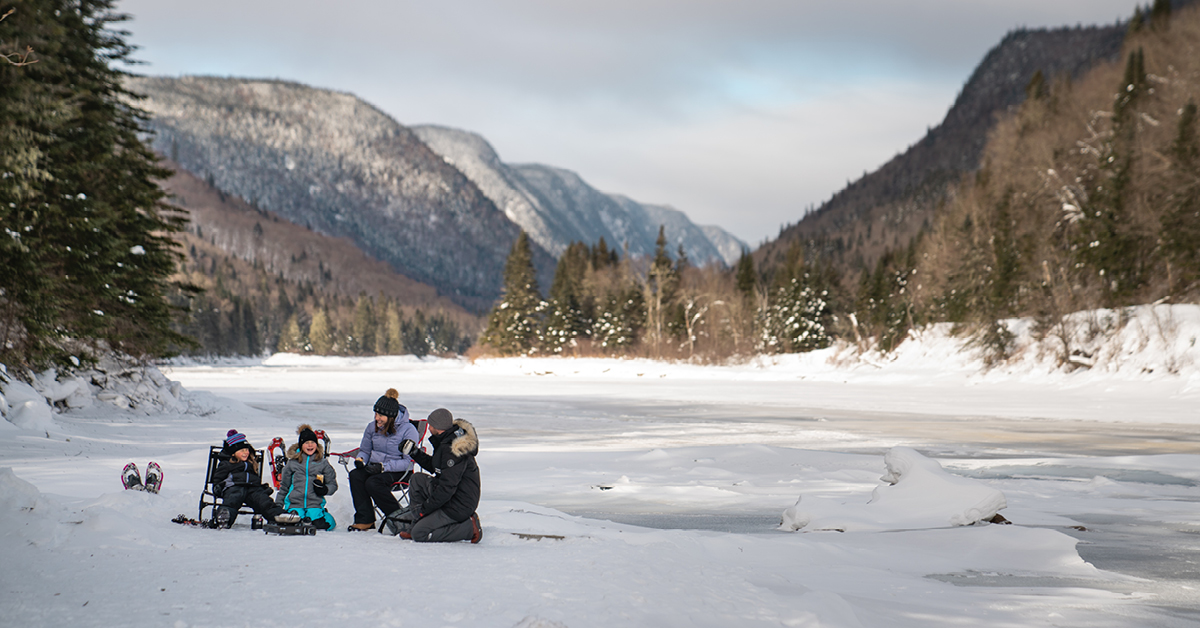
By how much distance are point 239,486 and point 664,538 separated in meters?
4.07

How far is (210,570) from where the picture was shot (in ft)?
15.6

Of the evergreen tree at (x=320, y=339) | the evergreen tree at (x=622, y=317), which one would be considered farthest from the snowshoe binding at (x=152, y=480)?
the evergreen tree at (x=320, y=339)

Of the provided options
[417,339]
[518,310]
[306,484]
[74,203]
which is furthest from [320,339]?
[306,484]

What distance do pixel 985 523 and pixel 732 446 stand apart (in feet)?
22.5

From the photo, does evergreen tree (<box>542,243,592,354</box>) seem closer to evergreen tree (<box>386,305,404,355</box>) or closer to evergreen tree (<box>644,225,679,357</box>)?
evergreen tree (<box>644,225,679,357</box>)

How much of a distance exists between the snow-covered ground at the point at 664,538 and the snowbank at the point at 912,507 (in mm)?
26

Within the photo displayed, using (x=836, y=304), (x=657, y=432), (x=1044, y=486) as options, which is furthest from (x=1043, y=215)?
(x=1044, y=486)

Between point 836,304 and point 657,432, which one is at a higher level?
point 836,304

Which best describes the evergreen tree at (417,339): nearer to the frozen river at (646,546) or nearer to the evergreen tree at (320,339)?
the evergreen tree at (320,339)

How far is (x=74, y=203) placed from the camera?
1584 cm

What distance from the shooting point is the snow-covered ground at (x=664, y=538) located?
4266 mm

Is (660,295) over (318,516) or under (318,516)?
over

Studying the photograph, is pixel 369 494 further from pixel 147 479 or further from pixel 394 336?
pixel 394 336

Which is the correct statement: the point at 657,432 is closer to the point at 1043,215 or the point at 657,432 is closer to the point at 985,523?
the point at 985,523
